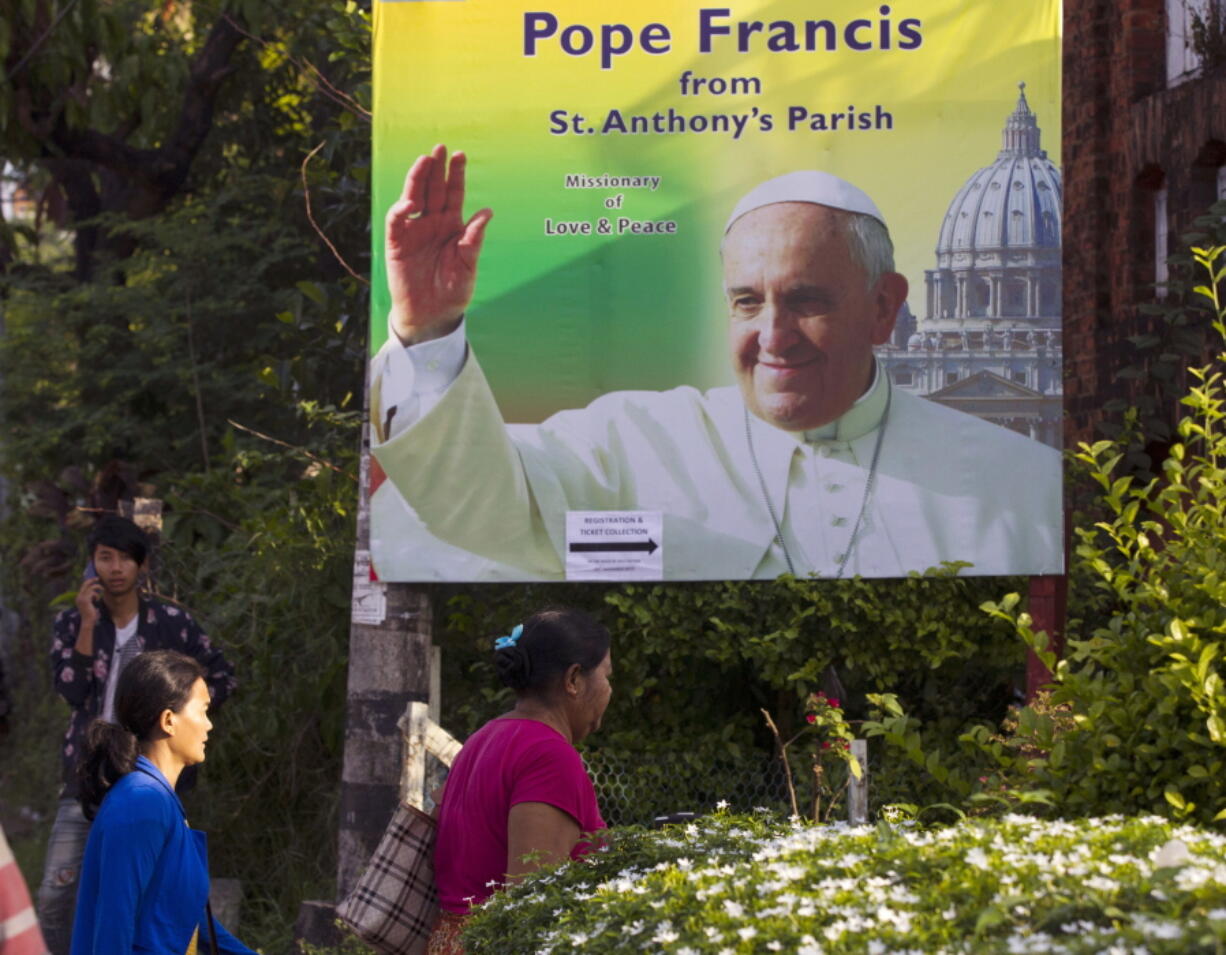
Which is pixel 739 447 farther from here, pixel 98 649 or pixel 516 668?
pixel 98 649

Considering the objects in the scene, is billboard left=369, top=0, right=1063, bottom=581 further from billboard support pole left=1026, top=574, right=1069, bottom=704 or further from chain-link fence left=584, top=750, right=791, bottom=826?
chain-link fence left=584, top=750, right=791, bottom=826

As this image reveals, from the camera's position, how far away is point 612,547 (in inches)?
241

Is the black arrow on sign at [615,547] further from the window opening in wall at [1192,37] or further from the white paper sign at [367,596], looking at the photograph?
the window opening in wall at [1192,37]

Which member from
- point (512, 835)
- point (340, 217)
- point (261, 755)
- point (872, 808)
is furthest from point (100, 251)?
point (512, 835)

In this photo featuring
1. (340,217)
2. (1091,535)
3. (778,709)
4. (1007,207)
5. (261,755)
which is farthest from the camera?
(340,217)

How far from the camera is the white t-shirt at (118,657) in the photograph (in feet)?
20.8

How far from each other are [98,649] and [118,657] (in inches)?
3.7

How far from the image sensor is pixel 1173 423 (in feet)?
24.2

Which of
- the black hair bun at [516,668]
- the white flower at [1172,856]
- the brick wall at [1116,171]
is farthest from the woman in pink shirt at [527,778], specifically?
the brick wall at [1116,171]

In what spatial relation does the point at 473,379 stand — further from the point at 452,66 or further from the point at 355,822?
the point at 355,822

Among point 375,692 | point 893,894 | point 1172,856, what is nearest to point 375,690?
point 375,692

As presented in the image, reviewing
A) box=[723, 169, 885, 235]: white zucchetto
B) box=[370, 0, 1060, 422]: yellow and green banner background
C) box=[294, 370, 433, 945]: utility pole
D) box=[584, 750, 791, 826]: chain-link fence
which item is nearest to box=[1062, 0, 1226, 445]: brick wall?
box=[370, 0, 1060, 422]: yellow and green banner background

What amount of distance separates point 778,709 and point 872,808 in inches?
30.4

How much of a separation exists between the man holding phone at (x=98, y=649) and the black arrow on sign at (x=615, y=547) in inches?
64.0
